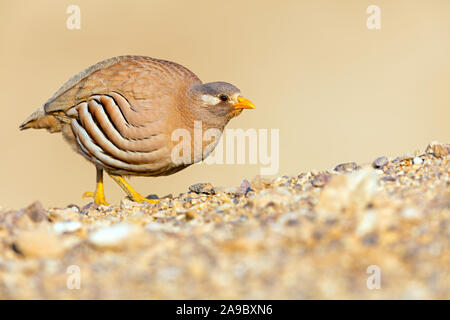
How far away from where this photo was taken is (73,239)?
12.4 ft

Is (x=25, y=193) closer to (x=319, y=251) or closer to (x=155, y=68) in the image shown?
(x=155, y=68)

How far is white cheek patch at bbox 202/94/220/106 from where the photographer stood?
6.49m

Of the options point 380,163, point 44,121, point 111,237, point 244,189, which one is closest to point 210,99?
point 244,189

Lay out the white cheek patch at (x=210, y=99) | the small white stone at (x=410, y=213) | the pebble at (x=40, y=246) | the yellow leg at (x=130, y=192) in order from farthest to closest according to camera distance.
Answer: the yellow leg at (x=130, y=192), the white cheek patch at (x=210, y=99), the pebble at (x=40, y=246), the small white stone at (x=410, y=213)

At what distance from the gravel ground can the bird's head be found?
8.11ft

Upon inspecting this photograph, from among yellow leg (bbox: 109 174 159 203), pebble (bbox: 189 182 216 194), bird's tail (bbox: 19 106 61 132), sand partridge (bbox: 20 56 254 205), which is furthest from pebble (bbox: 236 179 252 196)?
bird's tail (bbox: 19 106 61 132)

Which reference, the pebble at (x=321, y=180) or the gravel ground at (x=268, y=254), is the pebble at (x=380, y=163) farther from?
the gravel ground at (x=268, y=254)

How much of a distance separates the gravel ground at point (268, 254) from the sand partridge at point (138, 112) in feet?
6.74

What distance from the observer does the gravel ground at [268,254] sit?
114 inches

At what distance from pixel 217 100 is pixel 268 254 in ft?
11.8

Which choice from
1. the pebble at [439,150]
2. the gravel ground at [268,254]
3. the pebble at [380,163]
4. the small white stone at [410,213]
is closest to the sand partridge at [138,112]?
the pebble at [380,163]

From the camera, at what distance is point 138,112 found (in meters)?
6.18
